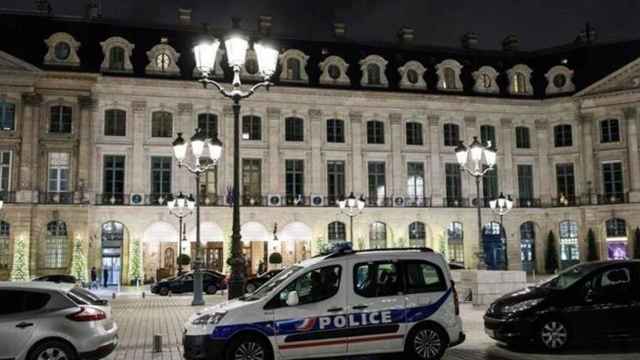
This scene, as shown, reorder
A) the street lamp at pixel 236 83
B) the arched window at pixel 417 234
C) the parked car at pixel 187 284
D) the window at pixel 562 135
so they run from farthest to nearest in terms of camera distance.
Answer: the window at pixel 562 135
the arched window at pixel 417 234
the parked car at pixel 187 284
the street lamp at pixel 236 83

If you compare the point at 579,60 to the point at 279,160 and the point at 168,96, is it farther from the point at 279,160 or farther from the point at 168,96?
the point at 168,96

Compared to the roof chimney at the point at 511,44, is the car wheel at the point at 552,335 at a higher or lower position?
lower

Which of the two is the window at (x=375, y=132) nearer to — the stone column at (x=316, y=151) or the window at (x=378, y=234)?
the stone column at (x=316, y=151)

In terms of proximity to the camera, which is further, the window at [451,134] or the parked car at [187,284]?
the window at [451,134]

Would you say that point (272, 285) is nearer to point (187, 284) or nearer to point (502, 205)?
point (187, 284)

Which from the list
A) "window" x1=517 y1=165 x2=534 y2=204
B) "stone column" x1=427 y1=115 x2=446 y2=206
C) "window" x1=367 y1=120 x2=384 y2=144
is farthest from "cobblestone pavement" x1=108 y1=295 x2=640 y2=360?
"window" x1=517 y1=165 x2=534 y2=204

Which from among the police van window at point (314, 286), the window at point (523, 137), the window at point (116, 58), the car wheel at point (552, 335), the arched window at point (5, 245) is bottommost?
the car wheel at point (552, 335)

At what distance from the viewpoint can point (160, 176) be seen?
41.6 meters

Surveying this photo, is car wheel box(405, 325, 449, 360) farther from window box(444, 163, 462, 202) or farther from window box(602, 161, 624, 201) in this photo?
window box(602, 161, 624, 201)

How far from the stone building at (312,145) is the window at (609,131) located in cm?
9

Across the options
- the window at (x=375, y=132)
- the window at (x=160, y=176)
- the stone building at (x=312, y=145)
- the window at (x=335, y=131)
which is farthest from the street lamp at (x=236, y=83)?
the window at (x=375, y=132)

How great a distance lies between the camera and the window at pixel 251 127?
142ft

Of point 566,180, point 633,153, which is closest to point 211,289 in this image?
point 566,180

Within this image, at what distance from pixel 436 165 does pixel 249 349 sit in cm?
3718
